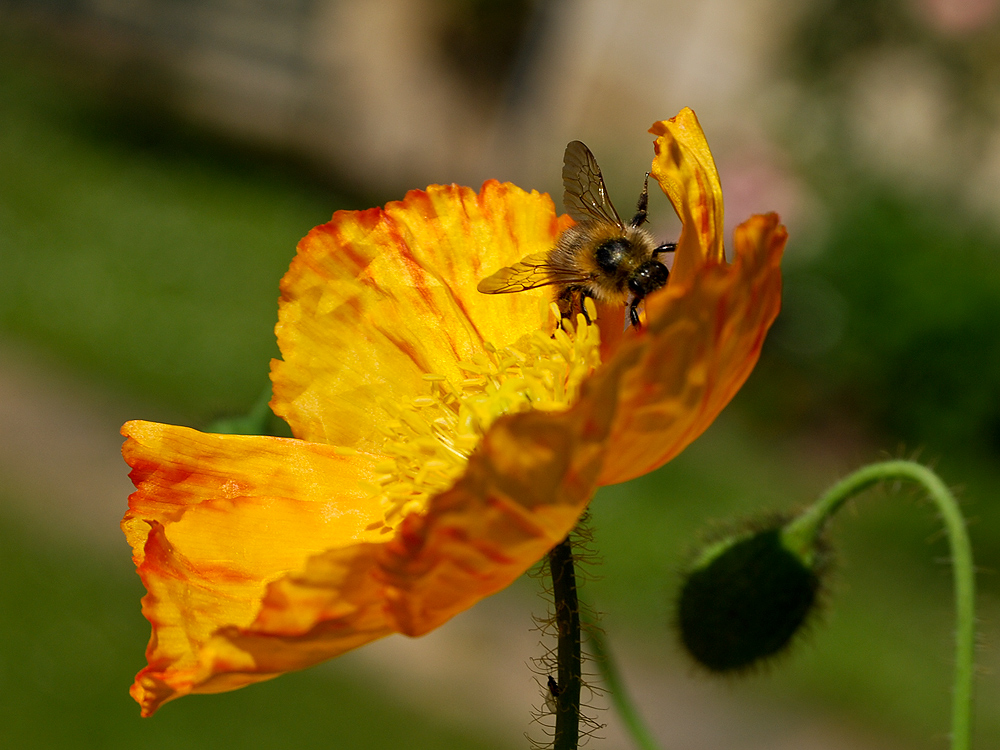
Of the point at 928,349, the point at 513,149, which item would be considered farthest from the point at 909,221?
the point at 513,149

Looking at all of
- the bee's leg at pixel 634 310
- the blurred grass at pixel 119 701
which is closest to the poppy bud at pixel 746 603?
the bee's leg at pixel 634 310

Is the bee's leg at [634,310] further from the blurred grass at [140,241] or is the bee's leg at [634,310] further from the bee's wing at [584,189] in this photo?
the blurred grass at [140,241]

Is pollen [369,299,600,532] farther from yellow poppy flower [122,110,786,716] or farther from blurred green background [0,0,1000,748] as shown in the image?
blurred green background [0,0,1000,748]

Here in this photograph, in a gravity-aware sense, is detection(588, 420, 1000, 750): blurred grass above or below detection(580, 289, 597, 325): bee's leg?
below

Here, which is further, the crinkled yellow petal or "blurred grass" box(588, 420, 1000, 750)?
"blurred grass" box(588, 420, 1000, 750)

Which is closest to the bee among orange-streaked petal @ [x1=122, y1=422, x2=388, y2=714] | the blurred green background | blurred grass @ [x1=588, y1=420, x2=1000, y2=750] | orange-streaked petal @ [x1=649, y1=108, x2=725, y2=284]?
orange-streaked petal @ [x1=649, y1=108, x2=725, y2=284]
